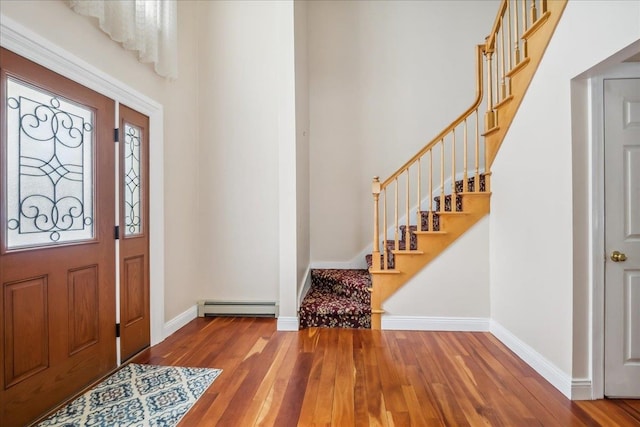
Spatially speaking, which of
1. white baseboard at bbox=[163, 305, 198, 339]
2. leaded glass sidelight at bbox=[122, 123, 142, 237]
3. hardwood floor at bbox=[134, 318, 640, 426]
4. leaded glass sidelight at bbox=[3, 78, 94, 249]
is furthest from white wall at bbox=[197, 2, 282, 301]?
leaded glass sidelight at bbox=[3, 78, 94, 249]

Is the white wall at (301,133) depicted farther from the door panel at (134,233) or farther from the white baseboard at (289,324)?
the door panel at (134,233)

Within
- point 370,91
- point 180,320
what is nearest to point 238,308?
point 180,320

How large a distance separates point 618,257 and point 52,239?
353 cm

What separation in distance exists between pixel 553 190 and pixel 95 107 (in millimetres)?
3299

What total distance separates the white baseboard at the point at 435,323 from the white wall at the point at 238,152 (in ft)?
4.39

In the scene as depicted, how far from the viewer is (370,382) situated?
225cm

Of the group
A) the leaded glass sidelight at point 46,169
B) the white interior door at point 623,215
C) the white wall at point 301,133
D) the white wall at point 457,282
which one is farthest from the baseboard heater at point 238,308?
the white interior door at point 623,215

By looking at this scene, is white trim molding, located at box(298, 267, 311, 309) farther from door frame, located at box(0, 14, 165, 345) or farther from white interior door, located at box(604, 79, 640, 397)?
white interior door, located at box(604, 79, 640, 397)

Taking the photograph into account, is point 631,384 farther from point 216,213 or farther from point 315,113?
point 315,113

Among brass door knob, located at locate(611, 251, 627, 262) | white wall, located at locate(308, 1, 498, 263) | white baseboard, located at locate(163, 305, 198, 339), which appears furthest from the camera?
white wall, located at locate(308, 1, 498, 263)

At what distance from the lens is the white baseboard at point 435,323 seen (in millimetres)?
3219

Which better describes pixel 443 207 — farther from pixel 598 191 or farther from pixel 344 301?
pixel 344 301

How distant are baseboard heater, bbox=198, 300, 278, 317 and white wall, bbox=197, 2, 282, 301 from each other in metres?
0.07

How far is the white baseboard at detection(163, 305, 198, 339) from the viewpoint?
10.3 feet
